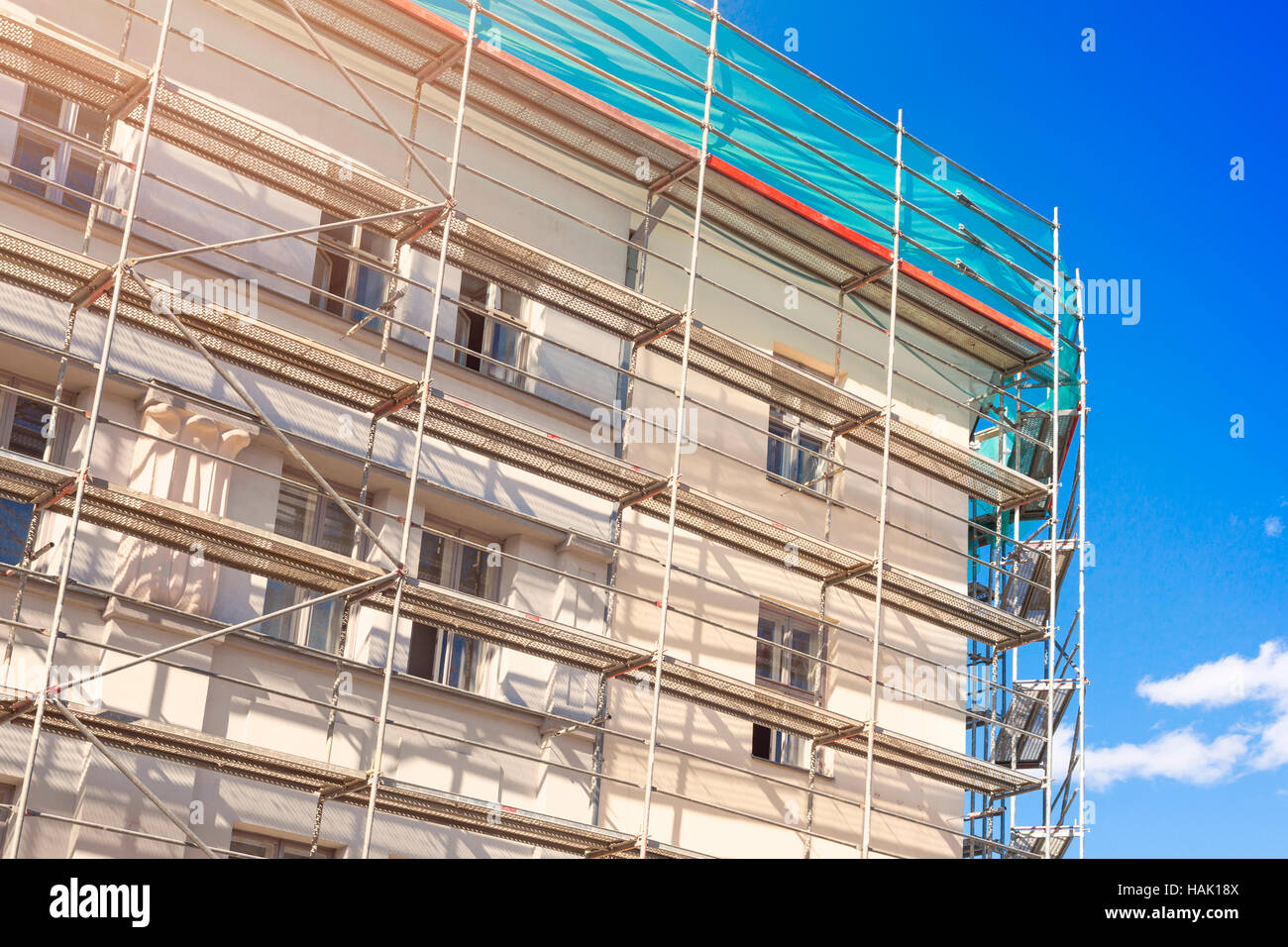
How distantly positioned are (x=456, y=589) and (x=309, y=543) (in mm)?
1441

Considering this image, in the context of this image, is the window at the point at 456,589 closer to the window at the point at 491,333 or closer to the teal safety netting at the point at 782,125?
the window at the point at 491,333

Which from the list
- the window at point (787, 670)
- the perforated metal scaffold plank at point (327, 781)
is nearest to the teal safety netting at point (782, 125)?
the window at point (787, 670)

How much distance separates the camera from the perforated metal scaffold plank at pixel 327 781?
413 inches

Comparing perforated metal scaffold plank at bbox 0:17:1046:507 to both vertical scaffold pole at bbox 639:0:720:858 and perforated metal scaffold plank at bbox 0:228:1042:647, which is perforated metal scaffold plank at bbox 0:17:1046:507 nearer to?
vertical scaffold pole at bbox 639:0:720:858

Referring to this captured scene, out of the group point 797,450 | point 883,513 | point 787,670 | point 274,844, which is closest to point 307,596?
point 274,844

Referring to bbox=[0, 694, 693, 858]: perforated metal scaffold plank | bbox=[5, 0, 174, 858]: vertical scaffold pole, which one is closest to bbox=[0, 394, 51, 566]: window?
bbox=[5, 0, 174, 858]: vertical scaffold pole

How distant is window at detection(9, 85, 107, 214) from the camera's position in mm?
12055

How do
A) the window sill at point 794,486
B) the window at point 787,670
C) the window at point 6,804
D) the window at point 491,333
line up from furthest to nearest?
the window sill at point 794,486 < the window at point 787,670 < the window at point 491,333 < the window at point 6,804

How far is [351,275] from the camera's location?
45.0 feet

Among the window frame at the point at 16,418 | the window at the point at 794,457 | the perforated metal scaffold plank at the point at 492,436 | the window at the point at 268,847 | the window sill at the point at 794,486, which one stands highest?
→ the window at the point at 794,457

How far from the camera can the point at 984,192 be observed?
59.0 feet

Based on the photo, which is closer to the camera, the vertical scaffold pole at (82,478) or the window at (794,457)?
the vertical scaffold pole at (82,478)

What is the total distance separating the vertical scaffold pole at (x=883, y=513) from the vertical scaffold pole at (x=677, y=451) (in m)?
2.09

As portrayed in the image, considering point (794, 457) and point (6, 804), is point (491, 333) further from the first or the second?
point (6, 804)
